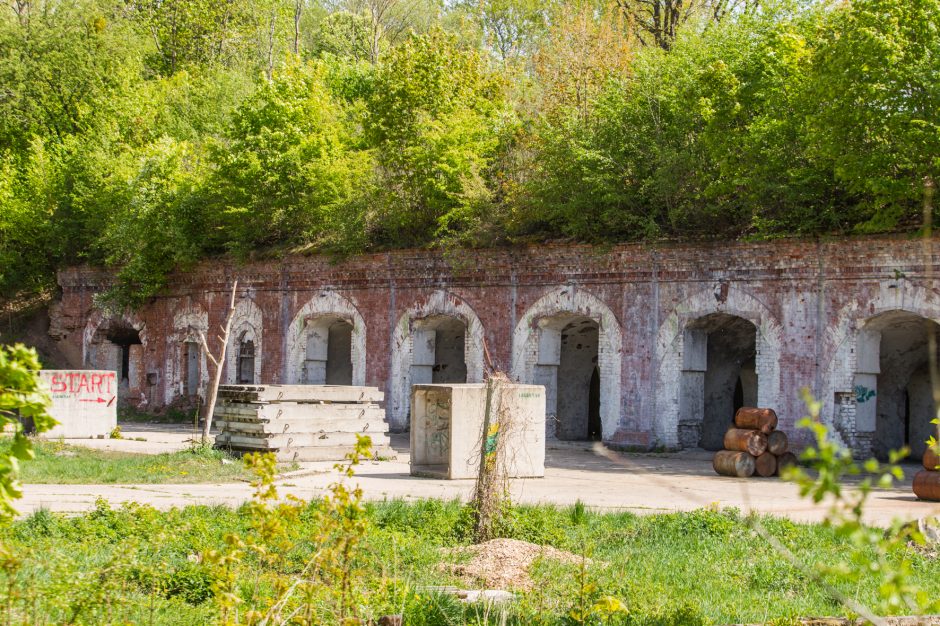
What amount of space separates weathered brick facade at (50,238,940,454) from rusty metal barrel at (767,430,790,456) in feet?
5.94

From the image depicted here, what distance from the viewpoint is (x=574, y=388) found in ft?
82.0

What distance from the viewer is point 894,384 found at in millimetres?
20875

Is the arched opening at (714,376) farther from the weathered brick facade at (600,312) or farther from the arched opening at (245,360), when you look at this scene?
the arched opening at (245,360)

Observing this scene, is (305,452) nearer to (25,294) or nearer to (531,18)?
(25,294)

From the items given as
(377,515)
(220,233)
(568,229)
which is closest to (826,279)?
(568,229)

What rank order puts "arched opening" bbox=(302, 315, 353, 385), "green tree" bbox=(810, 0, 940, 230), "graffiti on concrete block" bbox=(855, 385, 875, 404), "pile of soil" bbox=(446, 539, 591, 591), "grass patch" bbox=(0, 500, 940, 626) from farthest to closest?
1. "arched opening" bbox=(302, 315, 353, 385)
2. "graffiti on concrete block" bbox=(855, 385, 875, 404)
3. "green tree" bbox=(810, 0, 940, 230)
4. "pile of soil" bbox=(446, 539, 591, 591)
5. "grass patch" bbox=(0, 500, 940, 626)

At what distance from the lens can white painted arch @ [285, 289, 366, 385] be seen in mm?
25625

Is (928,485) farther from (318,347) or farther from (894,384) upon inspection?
(318,347)

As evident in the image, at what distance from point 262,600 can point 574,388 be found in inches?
713

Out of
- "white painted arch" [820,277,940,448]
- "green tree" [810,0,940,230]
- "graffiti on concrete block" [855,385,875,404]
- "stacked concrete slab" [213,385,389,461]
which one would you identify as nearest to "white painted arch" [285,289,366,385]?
"stacked concrete slab" [213,385,389,461]

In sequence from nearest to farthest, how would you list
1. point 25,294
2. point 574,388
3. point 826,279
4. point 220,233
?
point 826,279 → point 574,388 → point 220,233 → point 25,294

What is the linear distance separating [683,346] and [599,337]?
77.9 inches

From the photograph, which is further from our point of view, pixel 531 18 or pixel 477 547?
pixel 531 18

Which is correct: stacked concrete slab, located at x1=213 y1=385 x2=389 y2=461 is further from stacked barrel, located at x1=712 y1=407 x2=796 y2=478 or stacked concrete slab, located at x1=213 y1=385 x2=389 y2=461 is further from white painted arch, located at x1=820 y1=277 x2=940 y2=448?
white painted arch, located at x1=820 y1=277 x2=940 y2=448
